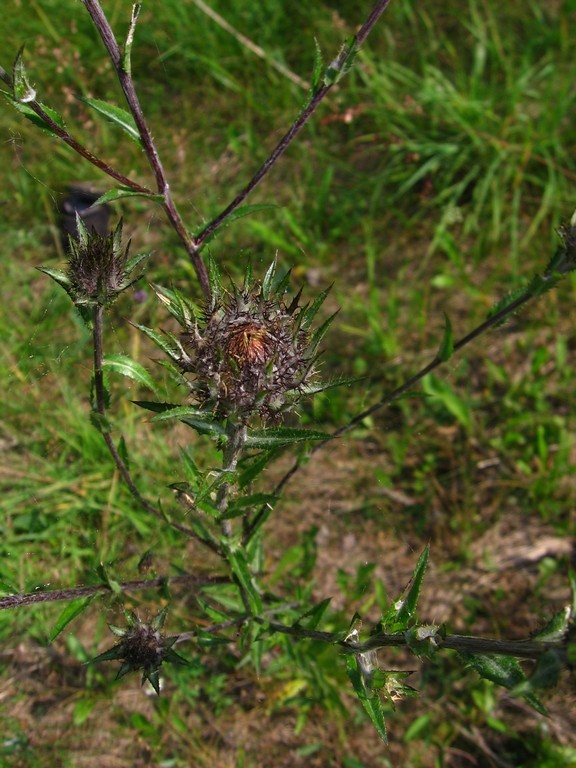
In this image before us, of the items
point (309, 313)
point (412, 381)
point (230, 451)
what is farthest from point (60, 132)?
point (412, 381)

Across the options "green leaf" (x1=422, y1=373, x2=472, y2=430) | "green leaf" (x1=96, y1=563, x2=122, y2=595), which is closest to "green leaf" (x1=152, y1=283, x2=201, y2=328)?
"green leaf" (x1=96, y1=563, x2=122, y2=595)

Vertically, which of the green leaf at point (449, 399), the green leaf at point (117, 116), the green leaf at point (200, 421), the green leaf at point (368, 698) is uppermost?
the green leaf at point (117, 116)

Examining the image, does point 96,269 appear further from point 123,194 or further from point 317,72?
point 317,72

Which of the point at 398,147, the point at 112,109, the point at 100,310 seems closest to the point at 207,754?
the point at 100,310

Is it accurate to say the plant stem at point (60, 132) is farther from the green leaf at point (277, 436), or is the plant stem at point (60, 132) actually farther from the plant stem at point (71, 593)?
the plant stem at point (71, 593)

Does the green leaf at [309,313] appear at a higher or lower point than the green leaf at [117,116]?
lower

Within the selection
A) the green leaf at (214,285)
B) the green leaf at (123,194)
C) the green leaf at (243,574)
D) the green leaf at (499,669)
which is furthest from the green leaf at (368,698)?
the green leaf at (123,194)
